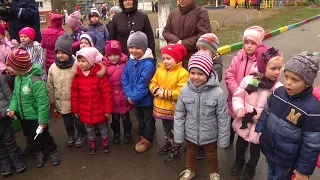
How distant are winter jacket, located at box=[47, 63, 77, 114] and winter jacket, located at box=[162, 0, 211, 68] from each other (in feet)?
4.53

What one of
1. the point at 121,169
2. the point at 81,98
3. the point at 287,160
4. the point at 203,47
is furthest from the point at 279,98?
the point at 81,98

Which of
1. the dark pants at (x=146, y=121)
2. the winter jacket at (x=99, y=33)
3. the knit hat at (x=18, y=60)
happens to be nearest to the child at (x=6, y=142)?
the knit hat at (x=18, y=60)

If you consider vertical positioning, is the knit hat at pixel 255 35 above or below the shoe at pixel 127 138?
above

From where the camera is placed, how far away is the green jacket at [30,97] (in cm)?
305

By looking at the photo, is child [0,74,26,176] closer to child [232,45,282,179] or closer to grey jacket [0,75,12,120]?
grey jacket [0,75,12,120]

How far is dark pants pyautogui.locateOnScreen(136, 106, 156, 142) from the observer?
350cm

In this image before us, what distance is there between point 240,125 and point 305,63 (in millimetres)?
1001

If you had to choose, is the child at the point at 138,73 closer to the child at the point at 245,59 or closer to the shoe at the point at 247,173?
the child at the point at 245,59

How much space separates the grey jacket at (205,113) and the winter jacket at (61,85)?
4.65 ft

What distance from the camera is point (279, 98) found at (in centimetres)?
221

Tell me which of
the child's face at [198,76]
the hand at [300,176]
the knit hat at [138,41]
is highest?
the knit hat at [138,41]

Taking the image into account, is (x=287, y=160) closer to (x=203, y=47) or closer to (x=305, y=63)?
(x=305, y=63)

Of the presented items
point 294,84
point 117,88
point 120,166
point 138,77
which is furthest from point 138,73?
point 294,84

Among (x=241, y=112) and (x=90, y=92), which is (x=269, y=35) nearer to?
(x=241, y=112)
